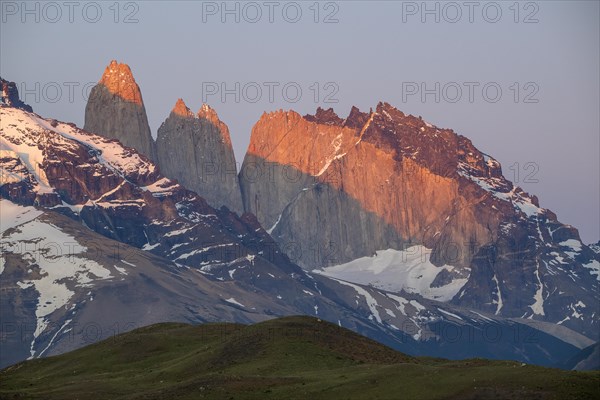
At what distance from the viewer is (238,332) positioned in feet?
590

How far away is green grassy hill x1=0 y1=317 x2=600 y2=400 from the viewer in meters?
126

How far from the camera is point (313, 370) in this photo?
153m

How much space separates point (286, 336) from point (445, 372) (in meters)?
38.9

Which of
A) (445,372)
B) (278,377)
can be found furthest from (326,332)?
(445,372)

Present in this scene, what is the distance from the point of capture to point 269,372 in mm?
152500

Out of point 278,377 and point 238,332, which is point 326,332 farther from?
point 278,377

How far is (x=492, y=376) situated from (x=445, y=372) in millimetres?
6510

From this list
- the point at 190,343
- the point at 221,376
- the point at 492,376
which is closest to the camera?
the point at 492,376

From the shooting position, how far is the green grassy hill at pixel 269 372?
12631 cm

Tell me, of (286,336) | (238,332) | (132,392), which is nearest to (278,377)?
(132,392)

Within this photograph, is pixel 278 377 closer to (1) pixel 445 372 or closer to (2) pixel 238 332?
(1) pixel 445 372

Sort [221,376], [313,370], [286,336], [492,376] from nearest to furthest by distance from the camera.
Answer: [492,376] → [221,376] → [313,370] → [286,336]

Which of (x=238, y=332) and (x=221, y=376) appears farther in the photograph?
(x=238, y=332)

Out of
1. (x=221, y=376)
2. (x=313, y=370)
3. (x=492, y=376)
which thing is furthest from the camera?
(x=313, y=370)
